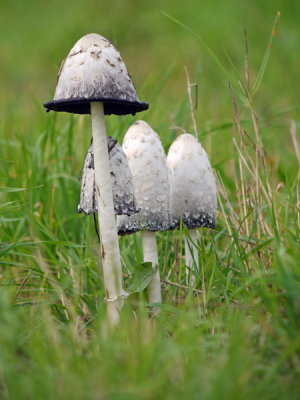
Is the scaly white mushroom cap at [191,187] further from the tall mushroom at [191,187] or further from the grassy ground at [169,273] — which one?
the grassy ground at [169,273]

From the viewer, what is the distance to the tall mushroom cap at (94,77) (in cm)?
166

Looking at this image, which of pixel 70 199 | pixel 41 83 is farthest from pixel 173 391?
pixel 41 83

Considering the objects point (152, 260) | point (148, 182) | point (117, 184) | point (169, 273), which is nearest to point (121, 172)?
point (117, 184)

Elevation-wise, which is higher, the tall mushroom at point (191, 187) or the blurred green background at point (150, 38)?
the blurred green background at point (150, 38)

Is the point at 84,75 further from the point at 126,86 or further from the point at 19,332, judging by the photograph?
the point at 19,332

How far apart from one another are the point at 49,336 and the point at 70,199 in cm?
182

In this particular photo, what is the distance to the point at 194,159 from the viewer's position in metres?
2.31

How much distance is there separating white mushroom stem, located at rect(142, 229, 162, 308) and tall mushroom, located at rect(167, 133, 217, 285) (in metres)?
0.18

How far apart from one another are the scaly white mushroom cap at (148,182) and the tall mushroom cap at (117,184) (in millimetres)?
140

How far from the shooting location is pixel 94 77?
167 cm

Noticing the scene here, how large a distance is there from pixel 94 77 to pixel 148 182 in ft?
2.26

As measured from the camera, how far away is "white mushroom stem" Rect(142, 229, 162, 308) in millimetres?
2256

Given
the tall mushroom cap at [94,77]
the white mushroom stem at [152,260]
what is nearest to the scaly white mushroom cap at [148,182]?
the white mushroom stem at [152,260]

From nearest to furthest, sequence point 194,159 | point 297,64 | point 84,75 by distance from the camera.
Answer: point 84,75, point 194,159, point 297,64
